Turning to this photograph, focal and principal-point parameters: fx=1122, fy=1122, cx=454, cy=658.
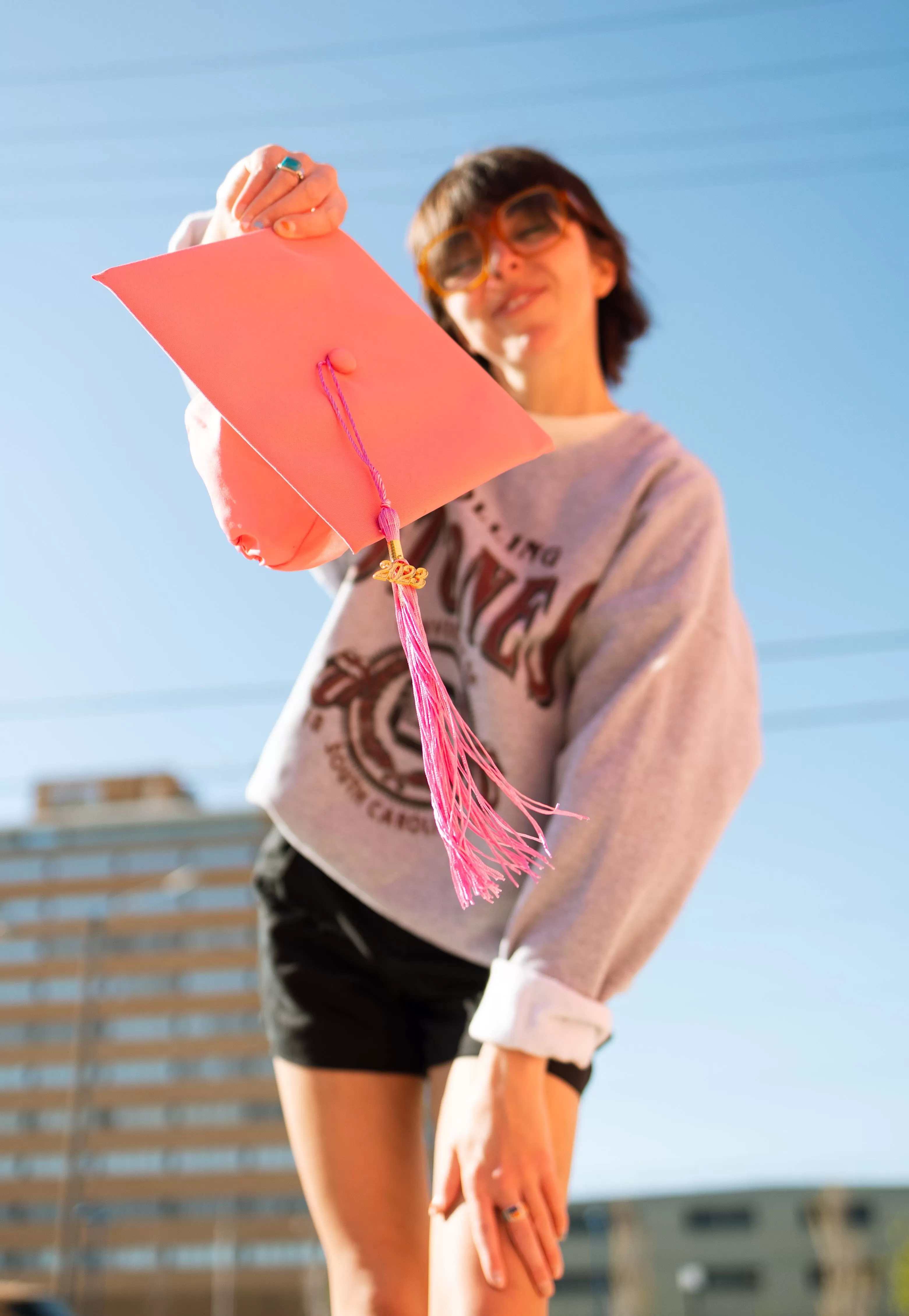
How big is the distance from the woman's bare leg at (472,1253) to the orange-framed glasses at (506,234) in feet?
3.42

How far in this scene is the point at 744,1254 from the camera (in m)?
37.7

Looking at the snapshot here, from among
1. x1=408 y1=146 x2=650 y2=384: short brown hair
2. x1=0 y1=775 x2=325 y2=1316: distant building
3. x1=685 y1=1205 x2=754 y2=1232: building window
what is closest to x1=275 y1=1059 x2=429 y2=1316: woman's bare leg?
x1=408 y1=146 x2=650 y2=384: short brown hair

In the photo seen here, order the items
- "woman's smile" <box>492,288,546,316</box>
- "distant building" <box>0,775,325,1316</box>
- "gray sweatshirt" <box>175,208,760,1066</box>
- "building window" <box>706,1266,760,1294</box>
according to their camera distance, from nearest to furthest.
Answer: "gray sweatshirt" <box>175,208,760,1066</box>
"woman's smile" <box>492,288,546,316</box>
"building window" <box>706,1266,760,1294</box>
"distant building" <box>0,775,325,1316</box>

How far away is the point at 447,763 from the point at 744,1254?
42.9 m

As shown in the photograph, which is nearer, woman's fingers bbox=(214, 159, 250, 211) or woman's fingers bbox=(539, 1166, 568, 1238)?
woman's fingers bbox=(539, 1166, 568, 1238)

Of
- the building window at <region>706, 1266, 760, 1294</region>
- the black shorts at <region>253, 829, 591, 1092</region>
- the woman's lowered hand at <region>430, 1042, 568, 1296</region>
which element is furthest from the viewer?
the building window at <region>706, 1266, 760, 1294</region>

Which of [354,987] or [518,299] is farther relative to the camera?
[518,299]

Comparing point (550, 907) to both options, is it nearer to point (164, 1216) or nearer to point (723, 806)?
point (723, 806)

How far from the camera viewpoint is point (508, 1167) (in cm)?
102

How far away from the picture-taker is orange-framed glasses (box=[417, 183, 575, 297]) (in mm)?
1547

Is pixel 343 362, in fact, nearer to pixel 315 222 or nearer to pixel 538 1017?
pixel 315 222

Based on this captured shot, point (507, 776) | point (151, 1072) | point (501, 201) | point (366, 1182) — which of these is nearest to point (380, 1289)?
point (366, 1182)

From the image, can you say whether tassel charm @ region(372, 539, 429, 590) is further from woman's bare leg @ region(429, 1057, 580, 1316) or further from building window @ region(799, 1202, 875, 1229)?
building window @ region(799, 1202, 875, 1229)

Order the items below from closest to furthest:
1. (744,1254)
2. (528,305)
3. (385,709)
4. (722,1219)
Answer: (385,709) < (528,305) < (744,1254) < (722,1219)
